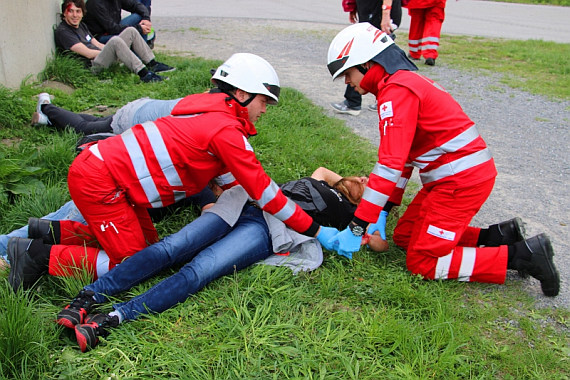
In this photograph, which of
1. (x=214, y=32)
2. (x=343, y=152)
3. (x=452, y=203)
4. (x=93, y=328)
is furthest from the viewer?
(x=214, y=32)

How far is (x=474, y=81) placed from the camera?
8.18 m

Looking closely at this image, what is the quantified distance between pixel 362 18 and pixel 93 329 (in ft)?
19.5

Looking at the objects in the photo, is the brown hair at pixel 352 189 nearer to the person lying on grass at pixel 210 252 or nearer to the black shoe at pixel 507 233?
the person lying on grass at pixel 210 252

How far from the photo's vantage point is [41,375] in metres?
2.19

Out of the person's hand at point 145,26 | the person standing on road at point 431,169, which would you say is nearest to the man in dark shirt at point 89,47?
the person's hand at point 145,26

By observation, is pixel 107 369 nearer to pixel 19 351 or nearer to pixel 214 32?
pixel 19 351

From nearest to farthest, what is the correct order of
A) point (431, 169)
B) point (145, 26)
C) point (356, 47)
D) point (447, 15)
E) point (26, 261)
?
1. point (26, 261)
2. point (356, 47)
3. point (431, 169)
4. point (145, 26)
5. point (447, 15)

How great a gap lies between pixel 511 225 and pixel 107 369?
8.68 ft

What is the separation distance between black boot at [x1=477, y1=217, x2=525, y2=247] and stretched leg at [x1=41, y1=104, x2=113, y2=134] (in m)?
3.28

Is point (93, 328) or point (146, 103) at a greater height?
point (146, 103)

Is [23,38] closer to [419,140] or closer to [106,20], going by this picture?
[106,20]

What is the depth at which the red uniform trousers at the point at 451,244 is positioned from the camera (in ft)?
10.0

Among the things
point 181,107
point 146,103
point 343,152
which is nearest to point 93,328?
point 181,107

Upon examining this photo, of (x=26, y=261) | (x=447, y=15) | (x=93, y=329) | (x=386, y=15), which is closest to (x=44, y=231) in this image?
(x=26, y=261)
